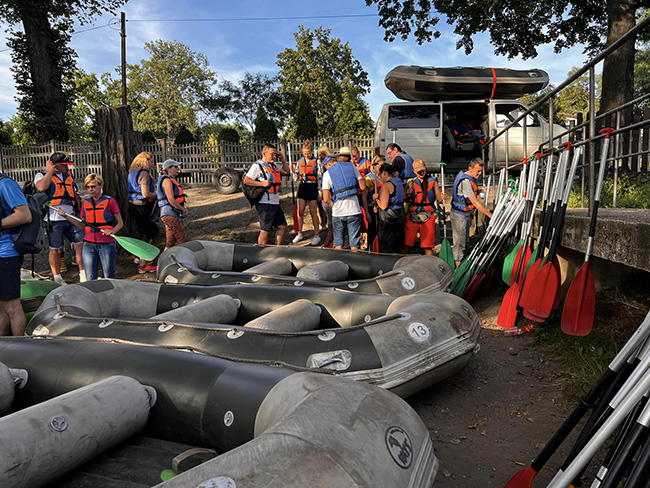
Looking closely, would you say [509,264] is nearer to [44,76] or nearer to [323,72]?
[44,76]

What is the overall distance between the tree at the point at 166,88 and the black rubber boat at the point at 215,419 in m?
47.1

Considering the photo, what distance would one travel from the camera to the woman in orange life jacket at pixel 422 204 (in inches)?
277

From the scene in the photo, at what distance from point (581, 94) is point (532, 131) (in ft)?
143

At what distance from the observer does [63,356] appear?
9.71 feet

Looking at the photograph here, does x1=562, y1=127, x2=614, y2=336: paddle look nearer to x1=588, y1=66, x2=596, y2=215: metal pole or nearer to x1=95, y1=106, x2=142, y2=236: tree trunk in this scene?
x1=588, y1=66, x2=596, y2=215: metal pole

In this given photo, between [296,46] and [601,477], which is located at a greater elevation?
[296,46]

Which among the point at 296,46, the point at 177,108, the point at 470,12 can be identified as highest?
the point at 296,46

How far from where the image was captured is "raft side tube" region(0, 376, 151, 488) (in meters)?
1.96

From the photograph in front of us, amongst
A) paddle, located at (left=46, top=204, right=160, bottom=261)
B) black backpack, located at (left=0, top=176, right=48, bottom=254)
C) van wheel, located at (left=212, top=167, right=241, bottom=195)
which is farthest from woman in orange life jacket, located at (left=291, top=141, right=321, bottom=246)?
van wheel, located at (left=212, top=167, right=241, bottom=195)

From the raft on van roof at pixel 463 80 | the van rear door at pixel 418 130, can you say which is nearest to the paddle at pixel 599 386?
the van rear door at pixel 418 130

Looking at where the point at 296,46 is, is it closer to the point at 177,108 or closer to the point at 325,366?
the point at 177,108

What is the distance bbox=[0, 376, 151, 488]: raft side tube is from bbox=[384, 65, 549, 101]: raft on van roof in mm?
9263

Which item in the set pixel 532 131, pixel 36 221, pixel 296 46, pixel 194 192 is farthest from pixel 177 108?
pixel 36 221

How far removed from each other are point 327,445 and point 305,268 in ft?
13.5
